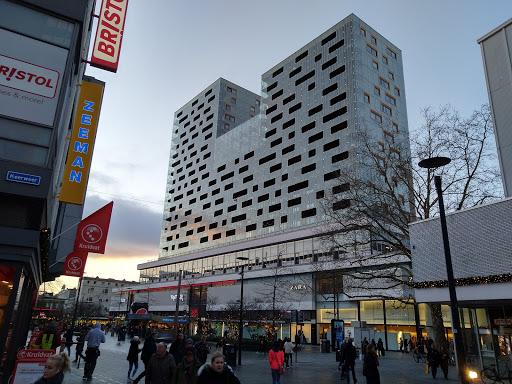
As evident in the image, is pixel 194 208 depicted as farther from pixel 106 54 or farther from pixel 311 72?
pixel 106 54

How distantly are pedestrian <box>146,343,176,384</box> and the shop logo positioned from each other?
273 inches

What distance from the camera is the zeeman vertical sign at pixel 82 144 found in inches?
498

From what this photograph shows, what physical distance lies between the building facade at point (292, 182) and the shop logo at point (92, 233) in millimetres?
A: 32559

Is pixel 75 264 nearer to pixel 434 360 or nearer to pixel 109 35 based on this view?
pixel 109 35

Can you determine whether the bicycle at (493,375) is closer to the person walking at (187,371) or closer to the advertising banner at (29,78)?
the person walking at (187,371)

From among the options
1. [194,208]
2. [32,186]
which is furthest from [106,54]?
[194,208]

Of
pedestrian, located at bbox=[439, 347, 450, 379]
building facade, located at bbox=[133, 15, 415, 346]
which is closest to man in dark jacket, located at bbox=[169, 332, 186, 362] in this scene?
pedestrian, located at bbox=[439, 347, 450, 379]

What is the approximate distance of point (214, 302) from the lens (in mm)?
59625

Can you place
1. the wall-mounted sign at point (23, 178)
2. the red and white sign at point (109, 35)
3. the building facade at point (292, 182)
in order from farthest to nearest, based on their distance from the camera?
the building facade at point (292, 182) < the red and white sign at point (109, 35) < the wall-mounted sign at point (23, 178)

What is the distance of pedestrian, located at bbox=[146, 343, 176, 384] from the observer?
7.41 m

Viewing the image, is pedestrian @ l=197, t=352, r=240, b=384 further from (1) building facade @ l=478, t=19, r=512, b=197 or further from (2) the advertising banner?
(1) building facade @ l=478, t=19, r=512, b=197

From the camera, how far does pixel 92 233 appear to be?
13492 mm

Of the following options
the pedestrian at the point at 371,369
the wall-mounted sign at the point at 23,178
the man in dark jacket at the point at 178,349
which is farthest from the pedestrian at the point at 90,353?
the pedestrian at the point at 371,369

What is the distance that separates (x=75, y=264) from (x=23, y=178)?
7358 mm
